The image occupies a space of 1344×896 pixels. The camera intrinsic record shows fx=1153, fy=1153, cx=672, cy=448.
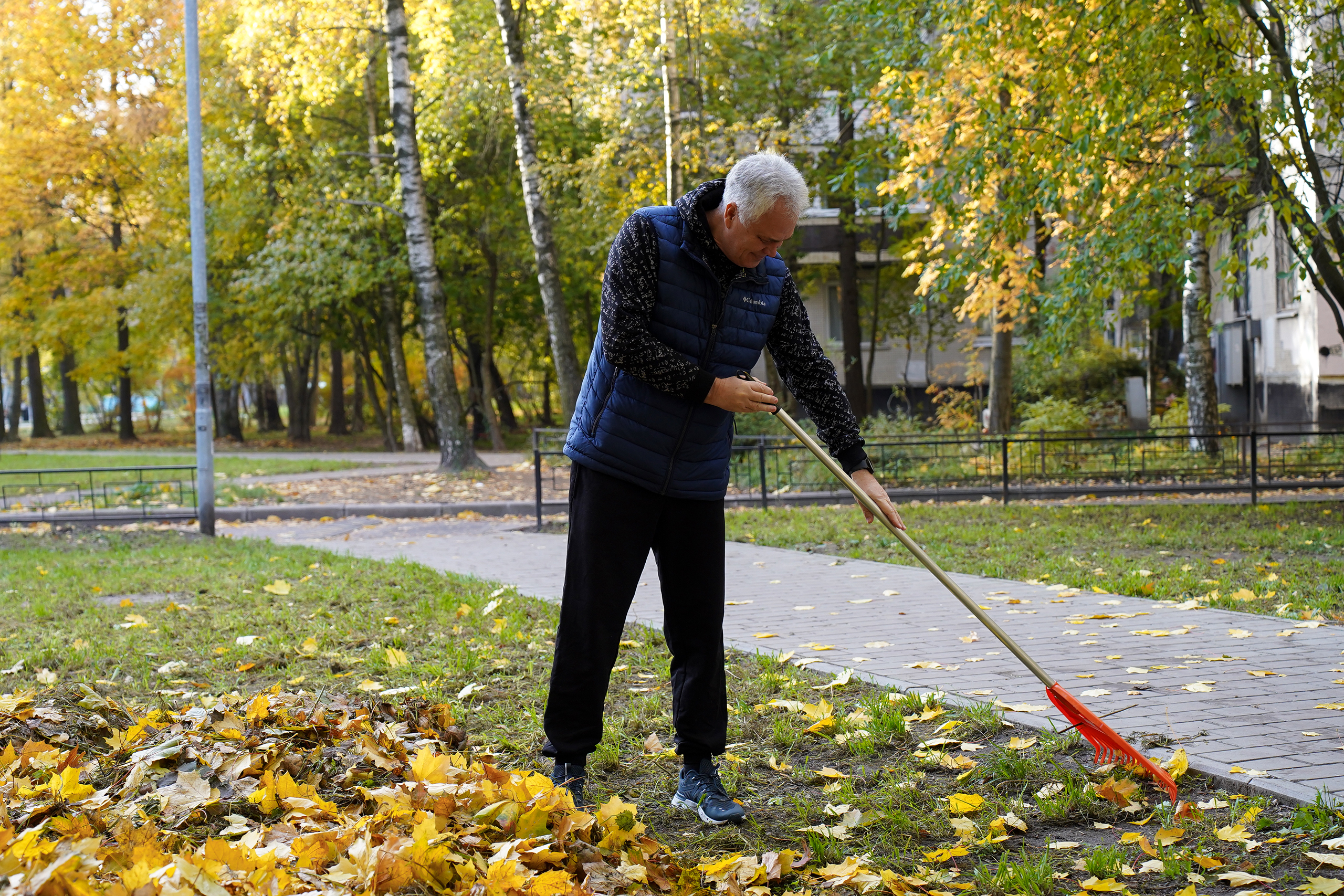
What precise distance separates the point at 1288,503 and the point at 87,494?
14.0m

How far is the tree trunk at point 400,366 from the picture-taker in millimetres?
26609

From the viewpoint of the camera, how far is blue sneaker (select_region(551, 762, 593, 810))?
3.68m

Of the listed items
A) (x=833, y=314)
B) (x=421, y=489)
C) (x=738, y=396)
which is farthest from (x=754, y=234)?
(x=833, y=314)

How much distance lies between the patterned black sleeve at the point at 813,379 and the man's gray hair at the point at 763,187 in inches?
20.9

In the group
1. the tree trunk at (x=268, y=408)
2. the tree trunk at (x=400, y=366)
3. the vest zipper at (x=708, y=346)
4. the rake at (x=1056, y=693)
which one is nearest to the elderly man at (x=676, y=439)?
the vest zipper at (x=708, y=346)

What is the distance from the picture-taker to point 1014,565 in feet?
27.6

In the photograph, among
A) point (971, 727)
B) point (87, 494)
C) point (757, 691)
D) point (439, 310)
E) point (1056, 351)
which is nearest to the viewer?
point (971, 727)

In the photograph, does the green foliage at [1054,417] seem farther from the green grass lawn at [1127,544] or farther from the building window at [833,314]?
the building window at [833,314]

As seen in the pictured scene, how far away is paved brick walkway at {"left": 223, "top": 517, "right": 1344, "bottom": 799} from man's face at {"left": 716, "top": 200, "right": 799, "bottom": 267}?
2178 millimetres

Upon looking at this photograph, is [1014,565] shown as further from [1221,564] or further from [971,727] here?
[971,727]

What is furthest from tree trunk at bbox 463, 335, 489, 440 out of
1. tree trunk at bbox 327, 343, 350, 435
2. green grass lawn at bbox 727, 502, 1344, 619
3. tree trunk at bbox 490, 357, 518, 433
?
green grass lawn at bbox 727, 502, 1344, 619

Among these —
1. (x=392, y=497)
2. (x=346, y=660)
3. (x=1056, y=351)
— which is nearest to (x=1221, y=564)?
(x=1056, y=351)

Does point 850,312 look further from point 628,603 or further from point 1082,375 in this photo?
point 628,603

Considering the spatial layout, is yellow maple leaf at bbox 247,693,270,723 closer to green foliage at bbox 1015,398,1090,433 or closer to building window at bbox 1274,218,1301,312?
green foliage at bbox 1015,398,1090,433
